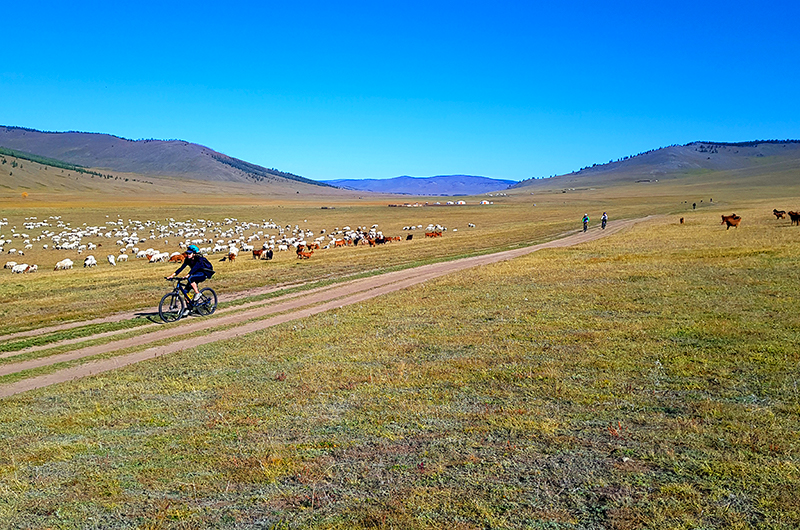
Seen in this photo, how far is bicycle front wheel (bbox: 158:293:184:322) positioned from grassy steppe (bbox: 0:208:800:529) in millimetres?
4285

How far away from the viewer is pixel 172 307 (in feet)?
60.2

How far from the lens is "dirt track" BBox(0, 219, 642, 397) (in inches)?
511

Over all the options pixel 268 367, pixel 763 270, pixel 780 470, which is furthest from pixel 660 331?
pixel 763 270

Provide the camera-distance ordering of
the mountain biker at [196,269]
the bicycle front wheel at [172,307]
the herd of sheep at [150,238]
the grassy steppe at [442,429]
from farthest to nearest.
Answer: the herd of sheep at [150,238] → the mountain biker at [196,269] → the bicycle front wheel at [172,307] → the grassy steppe at [442,429]

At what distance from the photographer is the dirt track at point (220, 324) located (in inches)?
511

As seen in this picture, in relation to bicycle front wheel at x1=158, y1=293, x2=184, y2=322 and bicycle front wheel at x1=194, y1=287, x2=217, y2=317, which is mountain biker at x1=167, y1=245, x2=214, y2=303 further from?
bicycle front wheel at x1=158, y1=293, x2=184, y2=322

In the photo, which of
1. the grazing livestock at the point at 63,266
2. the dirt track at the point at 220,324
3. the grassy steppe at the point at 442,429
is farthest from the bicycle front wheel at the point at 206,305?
the grazing livestock at the point at 63,266

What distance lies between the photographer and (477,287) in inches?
835

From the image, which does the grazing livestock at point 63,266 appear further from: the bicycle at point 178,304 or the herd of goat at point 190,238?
the bicycle at point 178,304

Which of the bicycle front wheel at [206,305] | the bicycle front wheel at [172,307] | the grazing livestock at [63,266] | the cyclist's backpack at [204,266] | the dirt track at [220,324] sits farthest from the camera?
the grazing livestock at [63,266]

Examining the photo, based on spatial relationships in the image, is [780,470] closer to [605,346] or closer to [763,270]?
[605,346]

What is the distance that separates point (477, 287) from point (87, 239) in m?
43.9

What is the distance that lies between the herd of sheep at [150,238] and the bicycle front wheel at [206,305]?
17.7 meters

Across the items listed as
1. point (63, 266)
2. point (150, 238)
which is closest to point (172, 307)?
point (63, 266)
